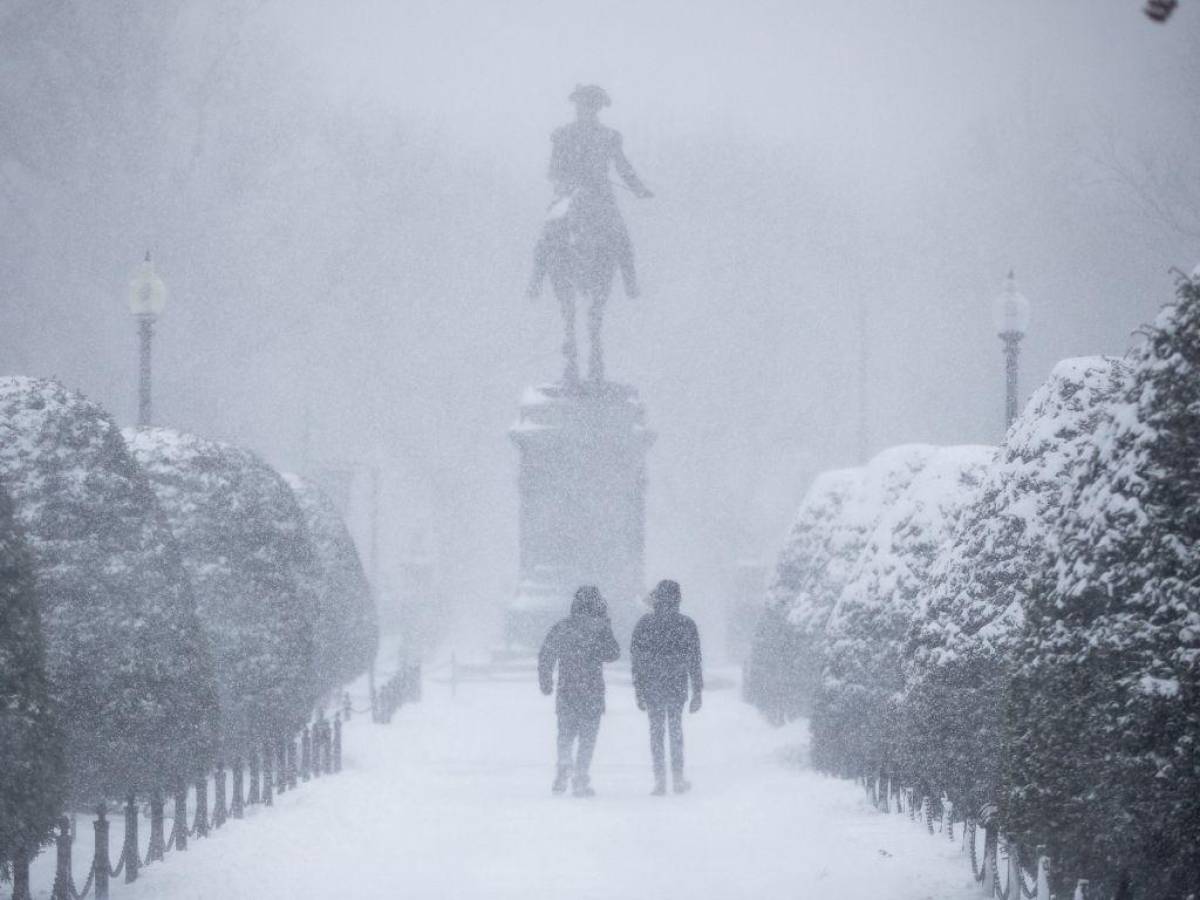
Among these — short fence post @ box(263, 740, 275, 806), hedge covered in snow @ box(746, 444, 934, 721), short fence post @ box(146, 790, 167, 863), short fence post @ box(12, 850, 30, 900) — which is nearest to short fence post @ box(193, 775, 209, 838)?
short fence post @ box(146, 790, 167, 863)

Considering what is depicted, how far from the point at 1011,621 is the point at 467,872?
3.23 metres

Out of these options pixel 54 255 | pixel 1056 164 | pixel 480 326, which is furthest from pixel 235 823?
pixel 1056 164

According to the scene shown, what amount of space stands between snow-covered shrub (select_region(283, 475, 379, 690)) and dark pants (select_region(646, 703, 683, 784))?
6.43 m

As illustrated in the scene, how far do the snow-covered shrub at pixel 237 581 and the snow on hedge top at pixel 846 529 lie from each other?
5.10 meters

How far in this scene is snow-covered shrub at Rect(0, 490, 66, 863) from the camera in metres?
6.45

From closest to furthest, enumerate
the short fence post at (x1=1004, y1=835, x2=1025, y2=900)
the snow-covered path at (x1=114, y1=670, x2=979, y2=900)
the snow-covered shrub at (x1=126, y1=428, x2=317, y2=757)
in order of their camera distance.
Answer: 1. the short fence post at (x1=1004, y1=835, x2=1025, y2=900)
2. the snow-covered path at (x1=114, y1=670, x2=979, y2=900)
3. the snow-covered shrub at (x1=126, y1=428, x2=317, y2=757)

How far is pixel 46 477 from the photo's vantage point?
8.91 m

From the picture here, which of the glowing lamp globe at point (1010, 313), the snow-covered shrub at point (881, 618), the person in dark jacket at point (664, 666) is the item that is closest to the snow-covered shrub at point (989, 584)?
the snow-covered shrub at point (881, 618)

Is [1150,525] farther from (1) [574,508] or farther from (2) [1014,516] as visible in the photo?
(1) [574,508]

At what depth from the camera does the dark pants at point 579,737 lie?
1139 centimetres

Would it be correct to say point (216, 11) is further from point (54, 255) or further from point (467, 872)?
point (467, 872)

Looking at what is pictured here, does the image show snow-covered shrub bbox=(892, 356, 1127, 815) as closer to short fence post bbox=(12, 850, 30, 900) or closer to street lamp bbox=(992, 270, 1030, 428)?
short fence post bbox=(12, 850, 30, 900)

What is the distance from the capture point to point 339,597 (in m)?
18.9

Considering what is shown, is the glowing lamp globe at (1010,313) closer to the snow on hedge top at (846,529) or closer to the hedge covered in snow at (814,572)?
the snow on hedge top at (846,529)
